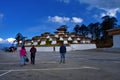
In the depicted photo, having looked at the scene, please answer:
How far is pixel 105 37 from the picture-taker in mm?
91250

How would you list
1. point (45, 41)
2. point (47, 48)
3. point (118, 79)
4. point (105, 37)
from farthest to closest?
1. point (105, 37)
2. point (45, 41)
3. point (47, 48)
4. point (118, 79)

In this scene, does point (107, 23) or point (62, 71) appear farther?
point (107, 23)

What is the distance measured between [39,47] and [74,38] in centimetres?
1738

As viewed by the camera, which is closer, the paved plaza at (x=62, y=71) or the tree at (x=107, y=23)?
the paved plaza at (x=62, y=71)

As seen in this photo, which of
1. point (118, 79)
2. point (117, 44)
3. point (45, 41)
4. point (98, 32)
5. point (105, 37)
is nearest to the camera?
point (118, 79)

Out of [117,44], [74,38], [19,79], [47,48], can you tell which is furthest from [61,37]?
[19,79]

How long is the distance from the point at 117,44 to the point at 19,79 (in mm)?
50706

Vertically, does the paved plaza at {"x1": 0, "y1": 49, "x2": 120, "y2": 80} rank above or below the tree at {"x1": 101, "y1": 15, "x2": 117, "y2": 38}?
below

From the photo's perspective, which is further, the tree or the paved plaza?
the tree

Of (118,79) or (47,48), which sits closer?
(118,79)

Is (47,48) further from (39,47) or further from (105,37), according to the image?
(105,37)

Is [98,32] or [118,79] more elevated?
[98,32]

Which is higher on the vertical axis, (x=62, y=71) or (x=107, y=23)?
(x=107, y=23)

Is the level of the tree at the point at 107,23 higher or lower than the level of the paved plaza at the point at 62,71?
higher
